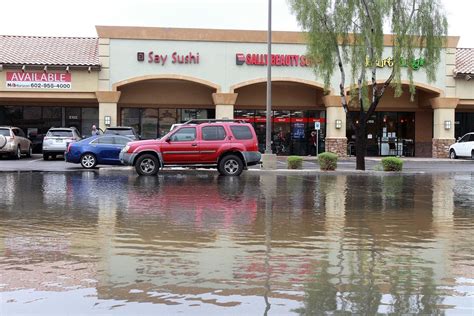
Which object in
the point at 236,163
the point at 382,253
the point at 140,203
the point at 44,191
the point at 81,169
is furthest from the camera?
the point at 81,169

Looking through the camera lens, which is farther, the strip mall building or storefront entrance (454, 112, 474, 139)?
storefront entrance (454, 112, 474, 139)

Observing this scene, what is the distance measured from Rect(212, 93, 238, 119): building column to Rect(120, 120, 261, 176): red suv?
12840mm

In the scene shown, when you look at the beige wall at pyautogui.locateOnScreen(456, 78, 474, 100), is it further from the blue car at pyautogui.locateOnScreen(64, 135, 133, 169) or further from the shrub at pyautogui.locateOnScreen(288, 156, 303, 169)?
the blue car at pyautogui.locateOnScreen(64, 135, 133, 169)

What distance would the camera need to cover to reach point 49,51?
35.2 meters

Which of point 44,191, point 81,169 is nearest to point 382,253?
point 44,191

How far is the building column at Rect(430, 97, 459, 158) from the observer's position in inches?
1430

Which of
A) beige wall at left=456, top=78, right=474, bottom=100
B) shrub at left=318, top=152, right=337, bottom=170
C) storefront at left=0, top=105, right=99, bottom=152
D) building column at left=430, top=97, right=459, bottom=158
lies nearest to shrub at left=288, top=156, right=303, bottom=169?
shrub at left=318, top=152, right=337, bottom=170

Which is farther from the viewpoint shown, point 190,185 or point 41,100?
point 41,100

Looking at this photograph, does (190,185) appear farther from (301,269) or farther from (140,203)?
(301,269)

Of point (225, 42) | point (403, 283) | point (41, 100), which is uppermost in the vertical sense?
point (225, 42)

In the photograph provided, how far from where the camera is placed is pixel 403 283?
6406mm

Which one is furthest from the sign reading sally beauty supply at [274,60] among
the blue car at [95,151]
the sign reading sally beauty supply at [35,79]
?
the blue car at [95,151]

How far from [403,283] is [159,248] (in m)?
3.37

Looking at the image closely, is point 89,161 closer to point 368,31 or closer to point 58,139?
point 58,139
